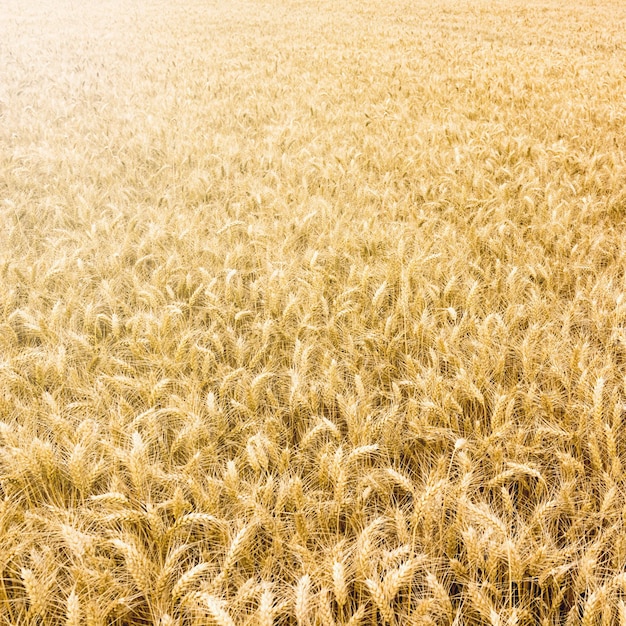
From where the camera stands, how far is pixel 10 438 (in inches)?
59.2

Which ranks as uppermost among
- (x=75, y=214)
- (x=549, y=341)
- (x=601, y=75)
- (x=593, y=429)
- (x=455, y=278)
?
(x=601, y=75)

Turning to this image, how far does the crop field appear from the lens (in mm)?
1247

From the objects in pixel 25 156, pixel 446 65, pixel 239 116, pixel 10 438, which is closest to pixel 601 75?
pixel 446 65

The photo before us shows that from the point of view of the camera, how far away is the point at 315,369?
2.04 meters

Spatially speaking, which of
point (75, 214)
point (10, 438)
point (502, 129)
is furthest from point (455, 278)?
point (502, 129)

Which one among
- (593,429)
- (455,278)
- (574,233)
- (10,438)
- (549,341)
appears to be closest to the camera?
(10,438)

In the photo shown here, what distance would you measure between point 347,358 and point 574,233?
168 cm

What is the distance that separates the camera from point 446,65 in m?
7.96

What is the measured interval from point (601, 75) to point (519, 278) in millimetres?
6249

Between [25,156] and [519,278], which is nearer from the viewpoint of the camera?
[519,278]

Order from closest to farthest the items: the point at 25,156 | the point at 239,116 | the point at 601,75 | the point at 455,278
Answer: the point at 455,278 → the point at 25,156 → the point at 239,116 → the point at 601,75

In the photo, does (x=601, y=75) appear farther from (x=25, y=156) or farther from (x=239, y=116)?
(x=25, y=156)

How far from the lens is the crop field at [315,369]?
125 centimetres

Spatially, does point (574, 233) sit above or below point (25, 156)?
below
